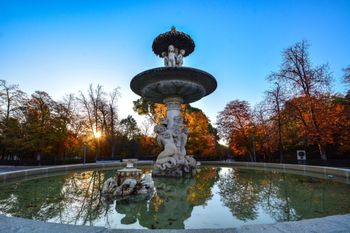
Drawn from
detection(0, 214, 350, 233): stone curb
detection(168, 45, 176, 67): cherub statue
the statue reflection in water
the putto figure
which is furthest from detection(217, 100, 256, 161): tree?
detection(0, 214, 350, 233): stone curb

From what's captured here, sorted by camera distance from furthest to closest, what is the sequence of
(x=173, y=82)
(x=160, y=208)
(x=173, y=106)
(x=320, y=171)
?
(x=173, y=106) < (x=320, y=171) < (x=173, y=82) < (x=160, y=208)

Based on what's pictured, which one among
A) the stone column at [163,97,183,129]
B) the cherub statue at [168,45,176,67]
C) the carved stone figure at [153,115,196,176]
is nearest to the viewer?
the carved stone figure at [153,115,196,176]

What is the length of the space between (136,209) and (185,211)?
3.98 ft

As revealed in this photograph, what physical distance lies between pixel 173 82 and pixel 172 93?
1291 millimetres

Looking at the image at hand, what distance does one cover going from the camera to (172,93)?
13539mm

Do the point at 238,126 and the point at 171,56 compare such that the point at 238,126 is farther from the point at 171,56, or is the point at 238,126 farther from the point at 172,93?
the point at 172,93

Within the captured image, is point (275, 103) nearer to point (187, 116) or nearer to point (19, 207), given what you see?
point (187, 116)

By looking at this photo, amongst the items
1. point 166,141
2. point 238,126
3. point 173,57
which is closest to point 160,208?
point 166,141

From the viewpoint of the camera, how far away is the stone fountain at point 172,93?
11898mm

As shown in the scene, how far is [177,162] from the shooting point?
1218cm

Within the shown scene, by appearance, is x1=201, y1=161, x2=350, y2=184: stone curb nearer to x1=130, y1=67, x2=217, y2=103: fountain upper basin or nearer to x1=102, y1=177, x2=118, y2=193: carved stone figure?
x1=130, y1=67, x2=217, y2=103: fountain upper basin

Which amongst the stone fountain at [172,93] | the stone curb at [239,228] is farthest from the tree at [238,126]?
the stone curb at [239,228]

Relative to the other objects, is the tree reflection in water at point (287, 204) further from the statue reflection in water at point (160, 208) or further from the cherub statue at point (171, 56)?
the cherub statue at point (171, 56)

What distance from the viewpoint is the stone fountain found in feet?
39.0
